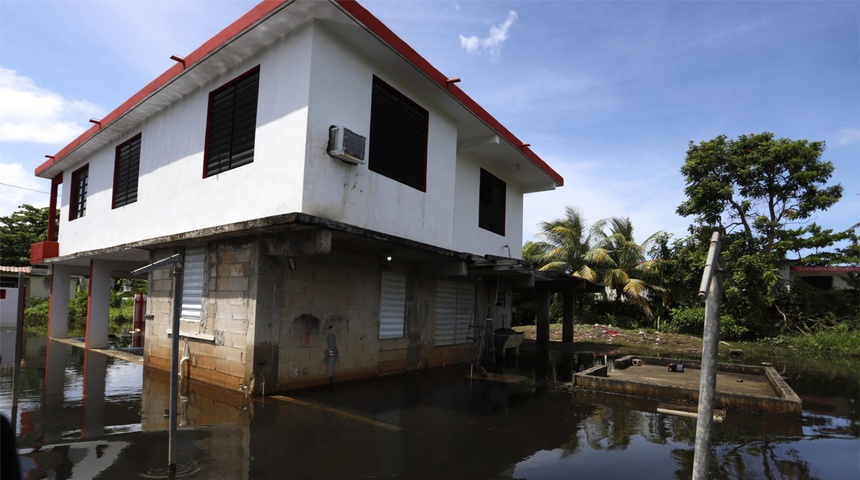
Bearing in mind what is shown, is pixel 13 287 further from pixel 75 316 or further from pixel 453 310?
pixel 453 310

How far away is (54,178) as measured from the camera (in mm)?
17625

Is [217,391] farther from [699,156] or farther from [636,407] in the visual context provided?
[699,156]

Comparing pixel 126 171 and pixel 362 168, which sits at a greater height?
pixel 126 171

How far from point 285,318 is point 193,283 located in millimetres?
2780

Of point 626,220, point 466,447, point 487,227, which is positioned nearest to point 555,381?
point 487,227

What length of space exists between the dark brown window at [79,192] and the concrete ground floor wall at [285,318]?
529 centimetres

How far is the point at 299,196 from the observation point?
760cm

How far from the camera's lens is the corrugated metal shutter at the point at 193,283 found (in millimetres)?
9875

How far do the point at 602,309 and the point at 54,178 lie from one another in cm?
2681

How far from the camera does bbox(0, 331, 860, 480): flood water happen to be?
5195mm

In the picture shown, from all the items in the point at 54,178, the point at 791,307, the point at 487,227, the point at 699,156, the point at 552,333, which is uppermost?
the point at 699,156

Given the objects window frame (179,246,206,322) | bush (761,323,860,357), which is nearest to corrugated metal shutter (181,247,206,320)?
window frame (179,246,206,322)

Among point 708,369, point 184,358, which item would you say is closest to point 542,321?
point 184,358

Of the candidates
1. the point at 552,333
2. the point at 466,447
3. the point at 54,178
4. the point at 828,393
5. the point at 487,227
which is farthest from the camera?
the point at 552,333
